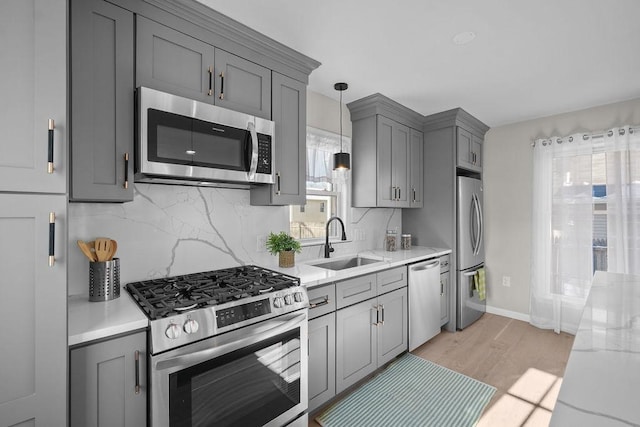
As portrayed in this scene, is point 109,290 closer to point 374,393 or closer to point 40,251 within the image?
point 40,251

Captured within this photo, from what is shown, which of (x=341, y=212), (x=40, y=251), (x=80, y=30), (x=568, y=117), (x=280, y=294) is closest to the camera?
(x=40, y=251)

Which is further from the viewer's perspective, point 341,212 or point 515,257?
point 515,257

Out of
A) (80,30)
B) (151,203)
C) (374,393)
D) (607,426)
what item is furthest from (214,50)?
(374,393)

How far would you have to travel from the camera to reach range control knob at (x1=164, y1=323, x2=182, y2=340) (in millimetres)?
1274

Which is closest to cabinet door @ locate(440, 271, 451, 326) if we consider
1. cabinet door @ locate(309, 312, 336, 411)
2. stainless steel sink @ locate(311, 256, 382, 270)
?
stainless steel sink @ locate(311, 256, 382, 270)

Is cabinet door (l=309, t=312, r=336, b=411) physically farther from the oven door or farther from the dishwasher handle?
the dishwasher handle

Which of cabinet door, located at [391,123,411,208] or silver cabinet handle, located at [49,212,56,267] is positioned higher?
cabinet door, located at [391,123,411,208]

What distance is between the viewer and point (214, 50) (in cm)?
183

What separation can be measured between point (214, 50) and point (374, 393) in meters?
2.62

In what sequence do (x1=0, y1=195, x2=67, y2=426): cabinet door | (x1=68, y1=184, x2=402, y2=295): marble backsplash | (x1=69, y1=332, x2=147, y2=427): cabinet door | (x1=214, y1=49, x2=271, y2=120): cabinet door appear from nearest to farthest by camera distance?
(x1=0, y1=195, x2=67, y2=426): cabinet door → (x1=69, y1=332, x2=147, y2=427): cabinet door → (x1=68, y1=184, x2=402, y2=295): marble backsplash → (x1=214, y1=49, x2=271, y2=120): cabinet door

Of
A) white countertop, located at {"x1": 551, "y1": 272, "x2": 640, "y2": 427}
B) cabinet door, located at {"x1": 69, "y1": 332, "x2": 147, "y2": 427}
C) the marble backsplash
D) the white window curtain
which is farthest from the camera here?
the white window curtain

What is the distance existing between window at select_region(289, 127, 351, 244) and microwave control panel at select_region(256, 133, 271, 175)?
29.4 inches

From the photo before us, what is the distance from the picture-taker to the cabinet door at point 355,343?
2.18 metres

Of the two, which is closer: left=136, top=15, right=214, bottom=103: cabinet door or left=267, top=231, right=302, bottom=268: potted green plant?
left=136, top=15, right=214, bottom=103: cabinet door
